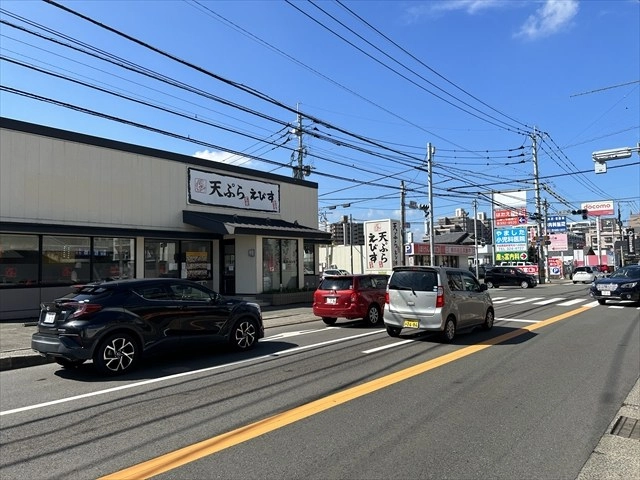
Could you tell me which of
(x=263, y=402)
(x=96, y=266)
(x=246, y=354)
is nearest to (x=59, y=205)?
(x=96, y=266)

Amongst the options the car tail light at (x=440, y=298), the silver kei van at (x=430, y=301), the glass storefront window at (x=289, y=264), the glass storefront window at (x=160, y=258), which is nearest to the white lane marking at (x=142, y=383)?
the silver kei van at (x=430, y=301)

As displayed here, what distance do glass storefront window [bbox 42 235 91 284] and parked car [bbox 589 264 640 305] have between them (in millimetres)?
20296

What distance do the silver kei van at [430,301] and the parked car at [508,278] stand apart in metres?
27.1

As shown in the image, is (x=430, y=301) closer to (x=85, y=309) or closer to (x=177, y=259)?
(x=85, y=309)

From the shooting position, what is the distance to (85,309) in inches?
315

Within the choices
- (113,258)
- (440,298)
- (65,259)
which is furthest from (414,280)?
(65,259)

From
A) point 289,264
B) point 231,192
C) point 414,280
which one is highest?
point 231,192

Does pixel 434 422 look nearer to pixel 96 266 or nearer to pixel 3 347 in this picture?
pixel 3 347

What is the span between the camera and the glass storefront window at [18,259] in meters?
15.0

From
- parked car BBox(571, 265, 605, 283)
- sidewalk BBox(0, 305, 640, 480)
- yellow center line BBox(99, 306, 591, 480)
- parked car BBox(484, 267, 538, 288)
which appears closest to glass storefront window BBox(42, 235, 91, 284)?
sidewalk BBox(0, 305, 640, 480)

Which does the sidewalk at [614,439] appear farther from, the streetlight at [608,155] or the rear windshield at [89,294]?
the streetlight at [608,155]

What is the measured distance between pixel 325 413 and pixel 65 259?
13679 millimetres

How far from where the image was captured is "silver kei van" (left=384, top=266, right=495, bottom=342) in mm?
11117

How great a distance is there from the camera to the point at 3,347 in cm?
1027
